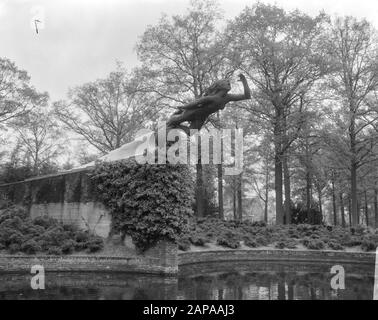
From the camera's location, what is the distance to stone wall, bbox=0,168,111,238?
16984mm

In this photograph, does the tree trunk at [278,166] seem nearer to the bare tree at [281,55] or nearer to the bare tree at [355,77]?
the bare tree at [281,55]

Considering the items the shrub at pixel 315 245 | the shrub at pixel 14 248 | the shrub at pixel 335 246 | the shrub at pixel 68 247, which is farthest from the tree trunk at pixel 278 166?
the shrub at pixel 14 248

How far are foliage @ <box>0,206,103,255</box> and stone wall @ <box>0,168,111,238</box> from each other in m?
0.46

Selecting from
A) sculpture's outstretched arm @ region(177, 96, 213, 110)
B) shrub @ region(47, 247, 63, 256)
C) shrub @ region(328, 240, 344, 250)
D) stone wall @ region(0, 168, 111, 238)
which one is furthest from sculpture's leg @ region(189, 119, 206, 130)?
shrub @ region(328, 240, 344, 250)

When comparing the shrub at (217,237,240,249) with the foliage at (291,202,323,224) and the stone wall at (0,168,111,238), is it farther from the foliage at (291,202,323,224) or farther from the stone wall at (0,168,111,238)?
the foliage at (291,202,323,224)

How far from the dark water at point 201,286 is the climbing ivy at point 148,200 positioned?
5.20 feet

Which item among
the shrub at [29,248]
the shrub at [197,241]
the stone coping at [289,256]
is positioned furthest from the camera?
the shrub at [197,241]

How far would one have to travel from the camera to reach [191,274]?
15383 millimetres

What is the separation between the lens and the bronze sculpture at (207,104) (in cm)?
1551

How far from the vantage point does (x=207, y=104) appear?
15.7 meters

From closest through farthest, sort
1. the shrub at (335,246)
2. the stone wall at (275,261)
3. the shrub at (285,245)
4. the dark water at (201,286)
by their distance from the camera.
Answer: the dark water at (201,286) < the stone wall at (275,261) < the shrub at (335,246) < the shrub at (285,245)
